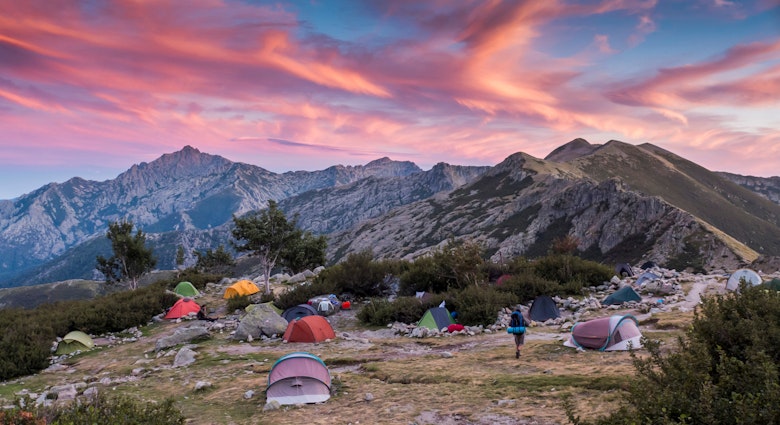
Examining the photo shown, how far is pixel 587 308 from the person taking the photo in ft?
80.9

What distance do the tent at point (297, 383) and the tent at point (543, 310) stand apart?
1526 cm

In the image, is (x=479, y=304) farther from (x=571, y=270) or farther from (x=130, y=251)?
(x=130, y=251)

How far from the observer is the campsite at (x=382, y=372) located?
10.3 metres

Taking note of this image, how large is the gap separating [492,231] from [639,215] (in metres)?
67.0

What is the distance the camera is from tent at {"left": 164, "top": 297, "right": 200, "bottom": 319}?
28016mm

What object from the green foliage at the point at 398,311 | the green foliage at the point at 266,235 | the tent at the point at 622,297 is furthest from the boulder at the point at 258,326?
the tent at the point at 622,297

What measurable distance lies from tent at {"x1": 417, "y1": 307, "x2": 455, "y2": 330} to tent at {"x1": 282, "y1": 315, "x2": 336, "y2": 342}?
17.1 ft

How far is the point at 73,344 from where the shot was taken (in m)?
22.1

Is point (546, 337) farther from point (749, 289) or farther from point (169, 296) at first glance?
point (169, 296)

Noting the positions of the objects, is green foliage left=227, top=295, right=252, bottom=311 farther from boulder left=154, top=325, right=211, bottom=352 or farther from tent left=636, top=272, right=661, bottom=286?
tent left=636, top=272, right=661, bottom=286

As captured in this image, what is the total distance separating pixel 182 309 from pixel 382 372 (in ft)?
65.6

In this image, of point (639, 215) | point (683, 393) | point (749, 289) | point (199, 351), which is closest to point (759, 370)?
point (683, 393)

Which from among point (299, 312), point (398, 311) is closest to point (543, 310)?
point (398, 311)

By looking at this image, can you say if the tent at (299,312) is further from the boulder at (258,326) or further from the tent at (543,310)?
the tent at (543,310)
